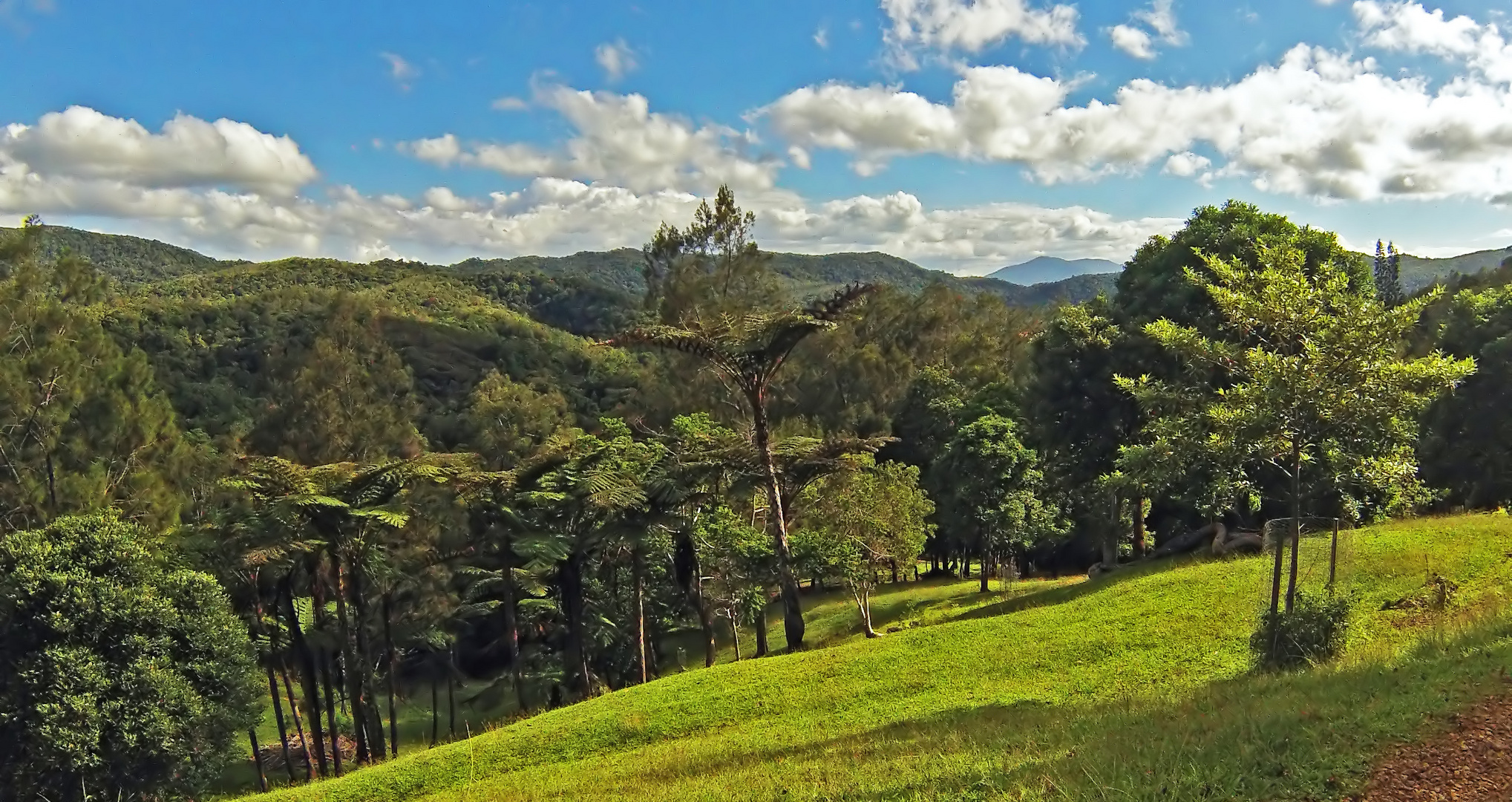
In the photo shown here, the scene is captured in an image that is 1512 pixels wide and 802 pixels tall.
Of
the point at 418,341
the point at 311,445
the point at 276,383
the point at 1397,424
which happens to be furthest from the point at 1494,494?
the point at 418,341

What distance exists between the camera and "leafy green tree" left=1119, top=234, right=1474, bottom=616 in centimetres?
959

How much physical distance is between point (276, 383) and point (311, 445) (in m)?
8.87

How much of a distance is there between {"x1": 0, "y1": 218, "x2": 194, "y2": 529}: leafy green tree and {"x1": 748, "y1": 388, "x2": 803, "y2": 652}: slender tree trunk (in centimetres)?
1888

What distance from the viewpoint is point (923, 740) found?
10508 mm

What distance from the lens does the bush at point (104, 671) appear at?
16266 mm

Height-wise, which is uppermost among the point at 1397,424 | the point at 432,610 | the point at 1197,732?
the point at 1397,424

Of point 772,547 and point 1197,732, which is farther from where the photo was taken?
point 772,547

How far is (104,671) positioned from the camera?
55.5 feet

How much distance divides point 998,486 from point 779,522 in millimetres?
12679

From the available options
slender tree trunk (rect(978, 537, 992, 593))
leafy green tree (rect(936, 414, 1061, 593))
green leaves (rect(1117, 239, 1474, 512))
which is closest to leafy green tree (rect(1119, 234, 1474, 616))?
green leaves (rect(1117, 239, 1474, 512))

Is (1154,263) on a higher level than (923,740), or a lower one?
higher

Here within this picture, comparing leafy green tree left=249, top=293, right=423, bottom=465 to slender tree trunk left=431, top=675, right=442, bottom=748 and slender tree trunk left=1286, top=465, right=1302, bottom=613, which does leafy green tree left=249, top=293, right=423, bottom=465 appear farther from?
slender tree trunk left=1286, top=465, right=1302, bottom=613

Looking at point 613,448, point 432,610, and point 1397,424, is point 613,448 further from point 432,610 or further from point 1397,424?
point 1397,424

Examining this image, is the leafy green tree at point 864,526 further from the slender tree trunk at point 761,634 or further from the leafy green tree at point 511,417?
the leafy green tree at point 511,417
